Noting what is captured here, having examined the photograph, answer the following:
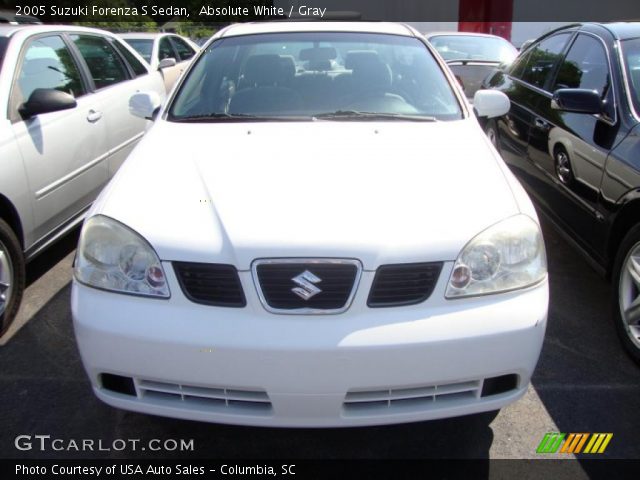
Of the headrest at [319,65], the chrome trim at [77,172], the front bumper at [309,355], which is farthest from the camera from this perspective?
the chrome trim at [77,172]

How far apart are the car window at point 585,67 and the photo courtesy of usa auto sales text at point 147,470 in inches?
112

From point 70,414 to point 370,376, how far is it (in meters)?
1.45

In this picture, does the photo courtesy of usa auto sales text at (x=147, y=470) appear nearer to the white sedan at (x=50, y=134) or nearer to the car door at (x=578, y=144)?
the white sedan at (x=50, y=134)

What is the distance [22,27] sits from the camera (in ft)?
13.3

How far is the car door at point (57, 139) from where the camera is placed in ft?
11.5

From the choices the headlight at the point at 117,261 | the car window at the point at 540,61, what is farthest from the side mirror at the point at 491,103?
the headlight at the point at 117,261

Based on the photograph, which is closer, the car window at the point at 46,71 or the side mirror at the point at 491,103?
the side mirror at the point at 491,103

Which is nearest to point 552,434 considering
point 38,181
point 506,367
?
point 506,367

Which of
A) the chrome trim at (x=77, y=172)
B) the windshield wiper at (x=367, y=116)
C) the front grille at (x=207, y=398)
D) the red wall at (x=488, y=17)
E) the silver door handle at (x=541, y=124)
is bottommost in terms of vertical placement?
the red wall at (x=488, y=17)

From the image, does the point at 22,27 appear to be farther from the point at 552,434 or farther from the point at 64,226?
the point at 552,434

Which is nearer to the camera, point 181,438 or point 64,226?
point 181,438

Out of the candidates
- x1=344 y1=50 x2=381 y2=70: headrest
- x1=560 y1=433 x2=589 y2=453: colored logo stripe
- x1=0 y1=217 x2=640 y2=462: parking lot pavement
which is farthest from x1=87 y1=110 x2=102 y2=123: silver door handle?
x1=560 y1=433 x2=589 y2=453: colored logo stripe

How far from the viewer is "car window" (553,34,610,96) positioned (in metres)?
3.65

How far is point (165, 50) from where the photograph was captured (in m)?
10.6
